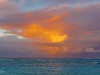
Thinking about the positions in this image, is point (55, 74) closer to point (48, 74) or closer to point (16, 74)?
point (48, 74)

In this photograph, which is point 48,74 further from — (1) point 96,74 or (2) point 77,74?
(1) point 96,74

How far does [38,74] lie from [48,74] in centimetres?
174

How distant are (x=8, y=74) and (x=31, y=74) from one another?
4109mm

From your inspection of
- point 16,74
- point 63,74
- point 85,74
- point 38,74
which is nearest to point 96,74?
point 85,74

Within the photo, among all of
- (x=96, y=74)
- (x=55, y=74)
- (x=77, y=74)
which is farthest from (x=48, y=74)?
(x=96, y=74)

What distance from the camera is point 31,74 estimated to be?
57938mm

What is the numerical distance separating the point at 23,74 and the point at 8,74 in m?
2.73

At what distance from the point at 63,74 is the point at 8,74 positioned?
31.7 feet

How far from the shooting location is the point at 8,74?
192ft

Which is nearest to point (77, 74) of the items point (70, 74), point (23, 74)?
point (70, 74)

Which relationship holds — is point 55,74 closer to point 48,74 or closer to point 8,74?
point 48,74

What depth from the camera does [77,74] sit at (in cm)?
5816

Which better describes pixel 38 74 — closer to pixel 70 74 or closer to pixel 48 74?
pixel 48 74

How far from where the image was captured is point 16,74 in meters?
58.0
